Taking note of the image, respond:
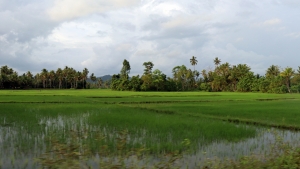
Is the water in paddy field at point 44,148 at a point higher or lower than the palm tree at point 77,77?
lower

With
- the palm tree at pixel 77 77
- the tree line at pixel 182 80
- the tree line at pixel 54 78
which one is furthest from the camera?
the palm tree at pixel 77 77

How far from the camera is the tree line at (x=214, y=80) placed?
5209cm

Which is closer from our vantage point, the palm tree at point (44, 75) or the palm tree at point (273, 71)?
the palm tree at point (273, 71)

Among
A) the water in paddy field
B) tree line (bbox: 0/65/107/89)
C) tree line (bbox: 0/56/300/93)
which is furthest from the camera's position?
tree line (bbox: 0/65/107/89)

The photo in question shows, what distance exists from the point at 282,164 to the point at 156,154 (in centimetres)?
276

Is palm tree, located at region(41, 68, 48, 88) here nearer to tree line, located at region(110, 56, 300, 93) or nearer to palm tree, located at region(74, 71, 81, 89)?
palm tree, located at region(74, 71, 81, 89)

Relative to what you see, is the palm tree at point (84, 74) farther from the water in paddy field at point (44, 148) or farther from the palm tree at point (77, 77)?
the water in paddy field at point (44, 148)

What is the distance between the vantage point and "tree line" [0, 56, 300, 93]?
5163 cm

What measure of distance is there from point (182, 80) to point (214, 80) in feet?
34.8

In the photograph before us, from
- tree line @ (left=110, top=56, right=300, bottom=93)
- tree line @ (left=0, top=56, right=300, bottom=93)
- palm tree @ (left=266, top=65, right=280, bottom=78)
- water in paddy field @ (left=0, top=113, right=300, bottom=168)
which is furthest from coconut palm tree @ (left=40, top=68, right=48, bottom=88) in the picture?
water in paddy field @ (left=0, top=113, right=300, bottom=168)

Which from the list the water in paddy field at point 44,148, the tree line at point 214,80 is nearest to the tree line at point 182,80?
the tree line at point 214,80

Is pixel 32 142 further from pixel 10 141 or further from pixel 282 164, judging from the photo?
pixel 282 164

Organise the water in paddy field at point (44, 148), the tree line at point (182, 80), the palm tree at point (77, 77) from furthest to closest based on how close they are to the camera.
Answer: the palm tree at point (77, 77) < the tree line at point (182, 80) < the water in paddy field at point (44, 148)

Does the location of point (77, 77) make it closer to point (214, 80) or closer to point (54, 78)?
point (54, 78)
